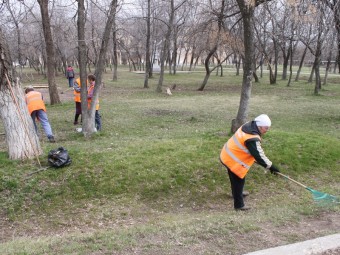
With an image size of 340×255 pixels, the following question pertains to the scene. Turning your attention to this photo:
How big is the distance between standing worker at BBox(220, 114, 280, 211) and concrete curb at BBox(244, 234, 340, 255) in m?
1.41

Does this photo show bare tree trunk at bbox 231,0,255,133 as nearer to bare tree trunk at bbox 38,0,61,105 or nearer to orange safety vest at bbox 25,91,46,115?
orange safety vest at bbox 25,91,46,115

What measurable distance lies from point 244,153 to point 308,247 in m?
1.73

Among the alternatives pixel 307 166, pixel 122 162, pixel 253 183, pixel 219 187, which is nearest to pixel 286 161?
pixel 307 166

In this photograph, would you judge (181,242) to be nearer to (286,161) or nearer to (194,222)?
(194,222)

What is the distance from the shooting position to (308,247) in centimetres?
377

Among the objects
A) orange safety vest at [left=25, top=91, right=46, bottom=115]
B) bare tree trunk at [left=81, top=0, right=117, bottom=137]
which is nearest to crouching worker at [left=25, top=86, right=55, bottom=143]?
orange safety vest at [left=25, top=91, right=46, bottom=115]

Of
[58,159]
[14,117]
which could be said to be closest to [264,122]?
[58,159]

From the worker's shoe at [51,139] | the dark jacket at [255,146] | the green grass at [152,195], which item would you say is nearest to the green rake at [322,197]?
the green grass at [152,195]

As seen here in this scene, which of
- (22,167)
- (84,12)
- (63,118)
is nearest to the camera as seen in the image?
(22,167)

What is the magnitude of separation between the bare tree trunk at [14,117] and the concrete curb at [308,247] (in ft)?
15.8

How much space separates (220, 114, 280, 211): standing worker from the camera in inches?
195

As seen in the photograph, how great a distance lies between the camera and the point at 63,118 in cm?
1233

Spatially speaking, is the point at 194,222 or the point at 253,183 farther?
the point at 253,183

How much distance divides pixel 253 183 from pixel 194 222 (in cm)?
255
